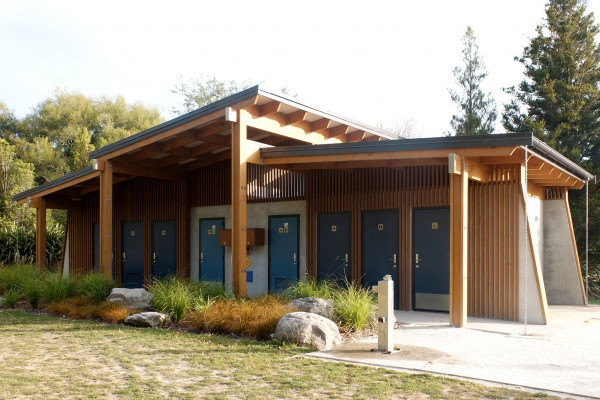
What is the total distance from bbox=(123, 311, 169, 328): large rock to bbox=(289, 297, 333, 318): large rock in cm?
208

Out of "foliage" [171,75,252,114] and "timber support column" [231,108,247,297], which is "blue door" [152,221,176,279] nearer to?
"timber support column" [231,108,247,297]

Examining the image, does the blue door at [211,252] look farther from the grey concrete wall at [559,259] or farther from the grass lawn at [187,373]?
the grey concrete wall at [559,259]

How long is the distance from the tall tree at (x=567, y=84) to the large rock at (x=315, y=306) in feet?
36.3

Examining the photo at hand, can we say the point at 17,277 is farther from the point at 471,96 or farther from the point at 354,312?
the point at 471,96

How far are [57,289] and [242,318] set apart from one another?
198 inches

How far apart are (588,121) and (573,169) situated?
24.8 ft

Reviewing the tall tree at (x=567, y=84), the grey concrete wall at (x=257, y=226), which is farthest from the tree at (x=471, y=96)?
the grey concrete wall at (x=257, y=226)

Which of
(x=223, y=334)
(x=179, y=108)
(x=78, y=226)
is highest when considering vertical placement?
(x=179, y=108)

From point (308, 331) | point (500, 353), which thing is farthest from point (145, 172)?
point (500, 353)

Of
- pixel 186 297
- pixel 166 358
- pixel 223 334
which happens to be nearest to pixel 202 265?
pixel 186 297

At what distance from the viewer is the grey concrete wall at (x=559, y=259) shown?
12.6 m

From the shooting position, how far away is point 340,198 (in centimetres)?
1216

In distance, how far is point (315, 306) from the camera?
848 cm

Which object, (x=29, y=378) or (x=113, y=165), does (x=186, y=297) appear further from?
(x=113, y=165)
